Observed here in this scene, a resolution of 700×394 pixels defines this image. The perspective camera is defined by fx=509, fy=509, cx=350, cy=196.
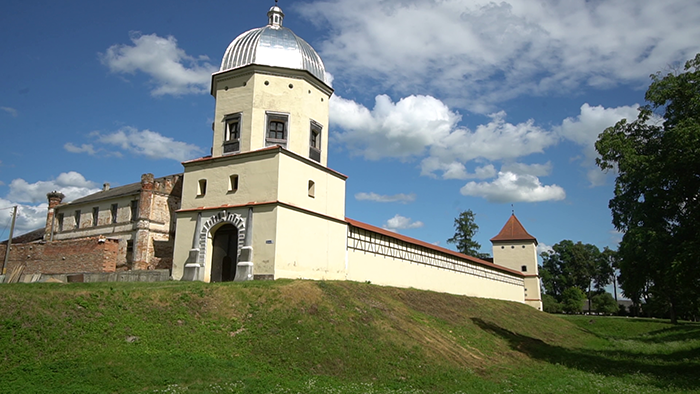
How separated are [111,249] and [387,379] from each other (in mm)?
20826

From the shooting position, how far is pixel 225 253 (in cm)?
2309

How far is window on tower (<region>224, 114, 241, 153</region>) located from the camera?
23453 mm

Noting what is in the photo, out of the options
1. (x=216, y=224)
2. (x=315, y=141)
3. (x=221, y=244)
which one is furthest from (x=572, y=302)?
(x=216, y=224)

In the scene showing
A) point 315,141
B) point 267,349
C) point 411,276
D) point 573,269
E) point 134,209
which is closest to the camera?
point 267,349

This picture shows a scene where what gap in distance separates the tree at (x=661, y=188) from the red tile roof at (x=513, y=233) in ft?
109

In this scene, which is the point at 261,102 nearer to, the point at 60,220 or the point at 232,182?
the point at 232,182

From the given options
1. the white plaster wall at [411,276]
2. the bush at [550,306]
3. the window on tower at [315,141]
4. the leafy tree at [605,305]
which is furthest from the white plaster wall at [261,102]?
the leafy tree at [605,305]

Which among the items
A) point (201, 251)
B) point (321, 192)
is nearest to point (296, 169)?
point (321, 192)

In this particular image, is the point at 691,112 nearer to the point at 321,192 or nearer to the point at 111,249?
the point at 321,192

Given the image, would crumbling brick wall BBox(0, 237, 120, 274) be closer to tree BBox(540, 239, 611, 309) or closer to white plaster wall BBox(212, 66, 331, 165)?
white plaster wall BBox(212, 66, 331, 165)

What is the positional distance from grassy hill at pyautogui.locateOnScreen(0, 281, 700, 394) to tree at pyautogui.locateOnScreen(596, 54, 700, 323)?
3.84 meters

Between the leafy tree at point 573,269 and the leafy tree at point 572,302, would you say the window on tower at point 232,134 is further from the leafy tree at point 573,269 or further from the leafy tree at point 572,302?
the leafy tree at point 573,269

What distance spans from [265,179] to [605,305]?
216 feet

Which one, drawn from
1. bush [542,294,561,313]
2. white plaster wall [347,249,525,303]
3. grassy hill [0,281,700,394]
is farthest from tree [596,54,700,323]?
bush [542,294,561,313]
